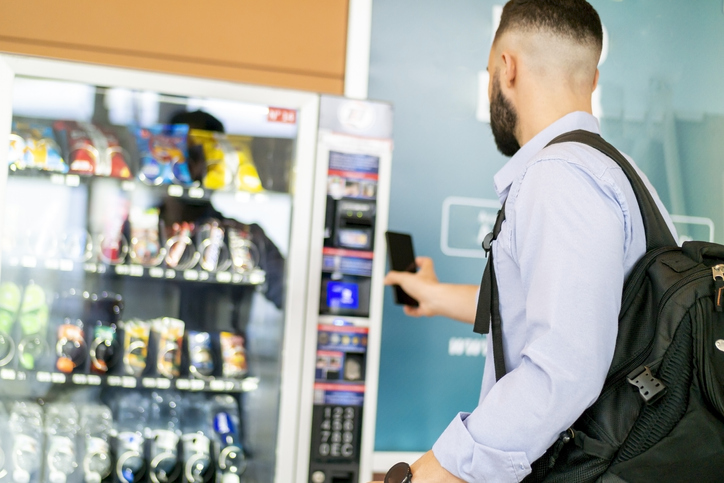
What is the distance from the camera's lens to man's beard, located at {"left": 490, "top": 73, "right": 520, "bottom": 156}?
4.82 feet

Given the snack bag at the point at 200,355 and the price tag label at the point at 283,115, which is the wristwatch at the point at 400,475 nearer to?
the snack bag at the point at 200,355

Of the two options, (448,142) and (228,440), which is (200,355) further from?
(448,142)

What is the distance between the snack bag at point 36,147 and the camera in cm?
189

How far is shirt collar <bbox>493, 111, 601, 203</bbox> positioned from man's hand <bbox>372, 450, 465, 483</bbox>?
56cm

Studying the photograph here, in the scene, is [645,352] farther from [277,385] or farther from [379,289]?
[277,385]

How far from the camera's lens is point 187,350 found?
2080mm

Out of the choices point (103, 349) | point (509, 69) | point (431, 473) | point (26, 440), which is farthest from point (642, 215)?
point (26, 440)

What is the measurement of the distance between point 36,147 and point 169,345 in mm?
689

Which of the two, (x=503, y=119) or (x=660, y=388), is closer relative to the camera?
(x=660, y=388)

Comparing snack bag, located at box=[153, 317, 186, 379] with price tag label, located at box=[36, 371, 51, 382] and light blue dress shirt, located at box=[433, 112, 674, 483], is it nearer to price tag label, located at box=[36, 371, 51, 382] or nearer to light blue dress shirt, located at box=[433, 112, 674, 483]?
price tag label, located at box=[36, 371, 51, 382]

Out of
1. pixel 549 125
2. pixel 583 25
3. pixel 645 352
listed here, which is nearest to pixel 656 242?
pixel 645 352

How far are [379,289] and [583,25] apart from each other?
0.89 m

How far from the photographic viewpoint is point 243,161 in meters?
2.12

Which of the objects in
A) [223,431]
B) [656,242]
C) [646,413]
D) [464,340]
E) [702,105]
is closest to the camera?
[646,413]
